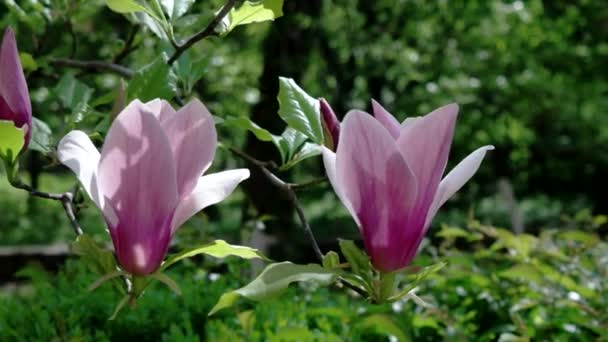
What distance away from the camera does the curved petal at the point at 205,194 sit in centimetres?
85

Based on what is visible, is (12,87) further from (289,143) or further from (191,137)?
(289,143)

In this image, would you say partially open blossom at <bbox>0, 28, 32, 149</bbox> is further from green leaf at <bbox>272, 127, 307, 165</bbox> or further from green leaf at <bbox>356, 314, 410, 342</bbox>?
green leaf at <bbox>356, 314, 410, 342</bbox>

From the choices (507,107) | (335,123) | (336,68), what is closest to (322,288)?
(335,123)

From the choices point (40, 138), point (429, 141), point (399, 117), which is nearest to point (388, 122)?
point (429, 141)

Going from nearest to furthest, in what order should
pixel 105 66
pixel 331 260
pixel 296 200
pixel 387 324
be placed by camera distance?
pixel 331 260
pixel 296 200
pixel 105 66
pixel 387 324

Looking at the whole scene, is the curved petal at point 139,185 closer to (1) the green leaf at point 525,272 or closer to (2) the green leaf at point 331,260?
(2) the green leaf at point 331,260

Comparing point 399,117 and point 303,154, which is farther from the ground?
point 303,154

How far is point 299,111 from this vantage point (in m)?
1.13

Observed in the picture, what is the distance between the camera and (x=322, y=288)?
2477 mm

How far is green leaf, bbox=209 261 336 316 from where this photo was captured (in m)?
0.79

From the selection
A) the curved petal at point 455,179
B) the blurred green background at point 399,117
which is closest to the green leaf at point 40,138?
the blurred green background at point 399,117

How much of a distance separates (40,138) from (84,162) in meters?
0.37

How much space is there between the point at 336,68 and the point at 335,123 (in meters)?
5.42

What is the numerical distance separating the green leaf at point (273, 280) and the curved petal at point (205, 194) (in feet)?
0.30
